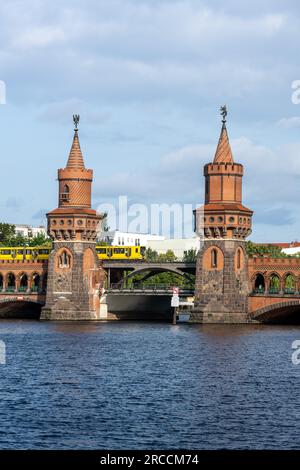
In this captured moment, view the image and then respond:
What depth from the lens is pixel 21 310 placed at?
490ft

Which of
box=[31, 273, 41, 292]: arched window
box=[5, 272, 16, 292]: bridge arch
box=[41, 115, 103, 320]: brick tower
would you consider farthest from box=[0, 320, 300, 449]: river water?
box=[5, 272, 16, 292]: bridge arch

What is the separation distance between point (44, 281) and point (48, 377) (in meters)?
70.0

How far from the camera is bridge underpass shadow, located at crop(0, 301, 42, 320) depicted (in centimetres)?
14688

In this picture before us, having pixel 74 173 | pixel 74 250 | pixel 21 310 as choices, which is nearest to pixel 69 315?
pixel 74 250

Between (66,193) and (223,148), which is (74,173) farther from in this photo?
(223,148)

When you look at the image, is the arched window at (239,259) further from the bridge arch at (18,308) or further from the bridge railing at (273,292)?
the bridge arch at (18,308)

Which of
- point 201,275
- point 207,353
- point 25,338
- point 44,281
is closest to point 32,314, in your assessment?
point 44,281

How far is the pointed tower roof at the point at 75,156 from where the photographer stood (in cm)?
13388

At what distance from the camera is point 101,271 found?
136m

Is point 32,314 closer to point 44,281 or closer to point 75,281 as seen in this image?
point 44,281

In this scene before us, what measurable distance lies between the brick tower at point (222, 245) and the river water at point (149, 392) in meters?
16.1

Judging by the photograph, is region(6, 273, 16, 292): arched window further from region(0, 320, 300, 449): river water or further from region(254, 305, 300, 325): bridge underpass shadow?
region(0, 320, 300, 449): river water

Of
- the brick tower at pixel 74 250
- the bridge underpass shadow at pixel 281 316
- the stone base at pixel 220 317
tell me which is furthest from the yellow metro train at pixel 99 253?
the bridge underpass shadow at pixel 281 316

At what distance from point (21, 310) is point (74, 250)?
791 inches
